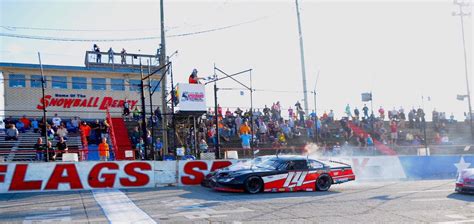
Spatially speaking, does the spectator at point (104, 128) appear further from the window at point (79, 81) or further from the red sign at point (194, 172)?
the window at point (79, 81)

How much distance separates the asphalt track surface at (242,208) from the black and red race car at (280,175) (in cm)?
51

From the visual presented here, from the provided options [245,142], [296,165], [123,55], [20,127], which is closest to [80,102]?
[123,55]

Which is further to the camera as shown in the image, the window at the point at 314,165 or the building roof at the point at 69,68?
the building roof at the point at 69,68

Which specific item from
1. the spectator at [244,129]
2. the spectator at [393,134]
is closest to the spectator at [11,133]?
the spectator at [244,129]

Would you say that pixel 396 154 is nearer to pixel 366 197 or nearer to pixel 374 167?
pixel 374 167

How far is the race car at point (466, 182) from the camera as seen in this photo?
1391 cm

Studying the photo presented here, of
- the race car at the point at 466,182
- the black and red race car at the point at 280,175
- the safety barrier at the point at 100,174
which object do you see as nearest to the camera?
the race car at the point at 466,182

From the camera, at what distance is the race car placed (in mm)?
13914

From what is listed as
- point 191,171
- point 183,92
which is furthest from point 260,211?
point 183,92

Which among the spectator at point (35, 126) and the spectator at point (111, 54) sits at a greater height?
the spectator at point (111, 54)

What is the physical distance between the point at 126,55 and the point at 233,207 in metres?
22.2

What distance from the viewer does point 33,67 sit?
1134 inches

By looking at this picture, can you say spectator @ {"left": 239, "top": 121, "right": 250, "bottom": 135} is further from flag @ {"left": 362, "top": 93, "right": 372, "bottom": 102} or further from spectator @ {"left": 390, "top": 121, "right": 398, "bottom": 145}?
spectator @ {"left": 390, "top": 121, "right": 398, "bottom": 145}

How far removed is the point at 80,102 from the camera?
98.2 ft
